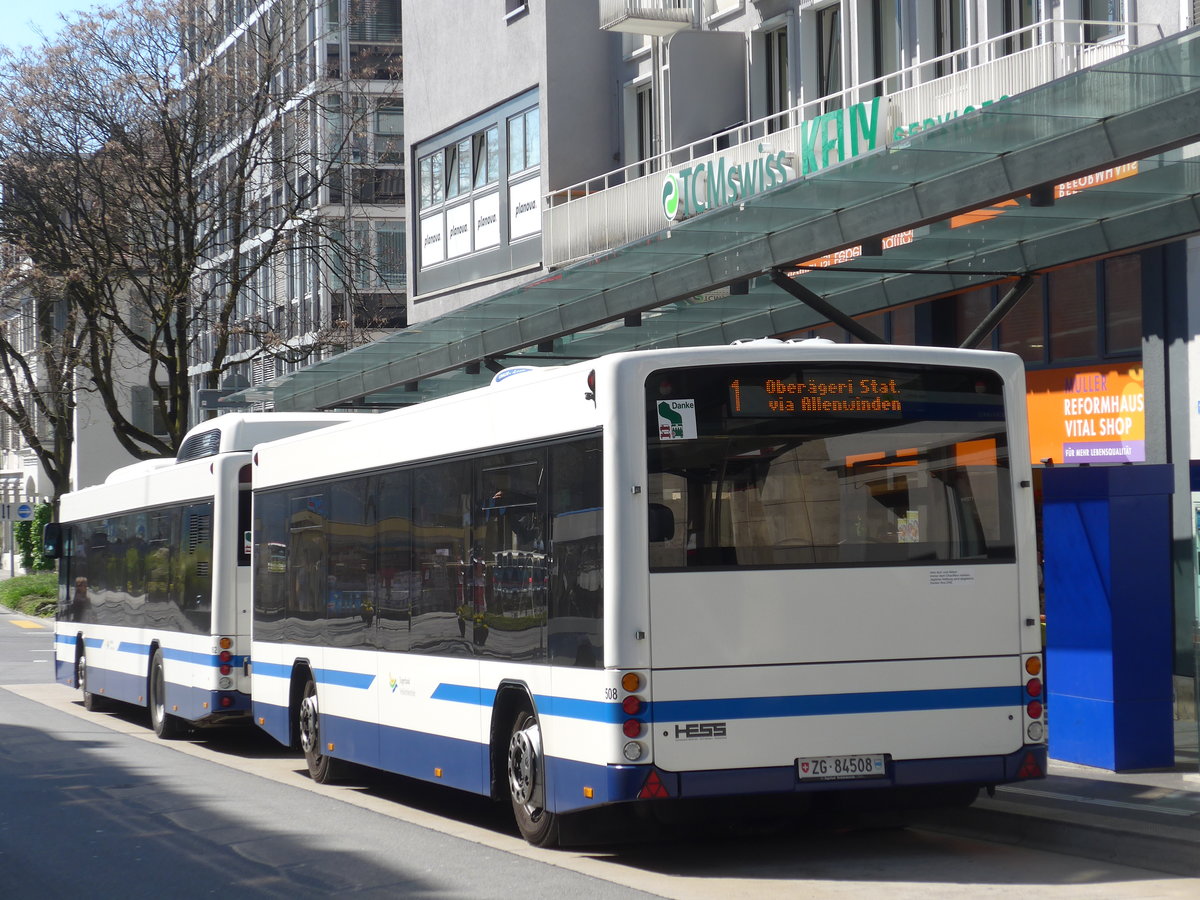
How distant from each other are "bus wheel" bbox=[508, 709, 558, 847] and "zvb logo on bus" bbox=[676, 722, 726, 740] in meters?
1.13

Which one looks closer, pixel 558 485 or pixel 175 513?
pixel 558 485

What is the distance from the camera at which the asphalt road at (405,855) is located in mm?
8508

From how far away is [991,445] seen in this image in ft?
30.4

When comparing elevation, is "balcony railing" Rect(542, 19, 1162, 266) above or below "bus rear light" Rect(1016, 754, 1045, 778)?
above

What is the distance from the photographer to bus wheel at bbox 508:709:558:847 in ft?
→ 31.3

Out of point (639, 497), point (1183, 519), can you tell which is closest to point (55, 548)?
point (1183, 519)

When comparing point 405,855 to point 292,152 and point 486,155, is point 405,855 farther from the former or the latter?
point 292,152

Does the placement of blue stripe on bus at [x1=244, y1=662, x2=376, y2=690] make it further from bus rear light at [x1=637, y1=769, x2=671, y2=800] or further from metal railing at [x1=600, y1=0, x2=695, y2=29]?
metal railing at [x1=600, y1=0, x2=695, y2=29]

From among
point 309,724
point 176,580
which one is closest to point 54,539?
point 176,580

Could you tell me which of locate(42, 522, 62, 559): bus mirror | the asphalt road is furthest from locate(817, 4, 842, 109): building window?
the asphalt road

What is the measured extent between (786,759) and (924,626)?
100 cm

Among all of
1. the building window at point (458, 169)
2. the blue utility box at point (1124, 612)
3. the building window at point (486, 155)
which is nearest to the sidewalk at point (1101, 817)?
the blue utility box at point (1124, 612)

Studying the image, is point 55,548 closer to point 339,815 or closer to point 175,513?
point 175,513

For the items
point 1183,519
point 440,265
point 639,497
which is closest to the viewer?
point 639,497
